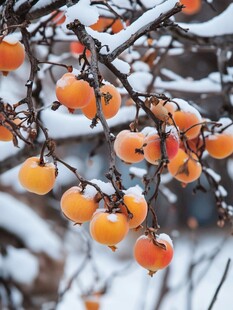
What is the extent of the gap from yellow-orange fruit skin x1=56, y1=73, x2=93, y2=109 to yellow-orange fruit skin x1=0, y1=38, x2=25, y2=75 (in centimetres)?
14

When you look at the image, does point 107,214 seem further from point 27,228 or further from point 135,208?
point 27,228

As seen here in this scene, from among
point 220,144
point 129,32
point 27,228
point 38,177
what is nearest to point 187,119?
point 220,144

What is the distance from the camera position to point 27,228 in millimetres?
2330

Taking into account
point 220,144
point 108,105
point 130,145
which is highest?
point 108,105

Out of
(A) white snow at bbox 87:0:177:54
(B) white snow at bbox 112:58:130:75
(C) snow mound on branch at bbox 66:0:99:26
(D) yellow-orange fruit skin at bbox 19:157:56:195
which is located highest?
(C) snow mound on branch at bbox 66:0:99:26

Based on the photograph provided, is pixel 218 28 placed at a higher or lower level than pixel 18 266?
higher

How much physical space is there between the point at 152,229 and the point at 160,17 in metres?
0.30

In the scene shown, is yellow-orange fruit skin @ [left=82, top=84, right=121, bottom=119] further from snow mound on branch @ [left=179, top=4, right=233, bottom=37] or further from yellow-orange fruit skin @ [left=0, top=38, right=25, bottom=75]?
snow mound on branch @ [left=179, top=4, right=233, bottom=37]

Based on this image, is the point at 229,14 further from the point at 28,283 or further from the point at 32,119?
the point at 28,283

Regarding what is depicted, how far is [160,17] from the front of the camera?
72 cm

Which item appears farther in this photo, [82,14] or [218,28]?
[218,28]

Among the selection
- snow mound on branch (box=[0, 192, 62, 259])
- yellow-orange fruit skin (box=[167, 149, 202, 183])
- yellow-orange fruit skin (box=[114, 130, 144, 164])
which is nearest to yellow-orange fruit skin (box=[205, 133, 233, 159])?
yellow-orange fruit skin (box=[167, 149, 202, 183])

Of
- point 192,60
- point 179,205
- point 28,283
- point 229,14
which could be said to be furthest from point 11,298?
point 179,205

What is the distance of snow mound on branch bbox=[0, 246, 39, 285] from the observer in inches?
90.4
